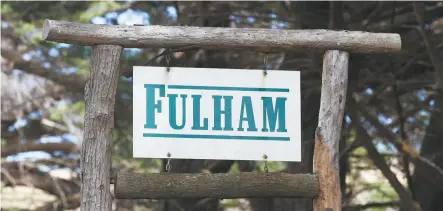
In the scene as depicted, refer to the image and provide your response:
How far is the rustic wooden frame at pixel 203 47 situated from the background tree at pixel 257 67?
253cm

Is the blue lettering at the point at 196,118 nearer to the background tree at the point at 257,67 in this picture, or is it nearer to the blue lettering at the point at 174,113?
the blue lettering at the point at 174,113

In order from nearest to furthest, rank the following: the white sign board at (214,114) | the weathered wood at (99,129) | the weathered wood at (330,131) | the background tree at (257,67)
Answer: the weathered wood at (99,129), the white sign board at (214,114), the weathered wood at (330,131), the background tree at (257,67)

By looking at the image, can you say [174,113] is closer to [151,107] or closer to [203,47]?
[151,107]

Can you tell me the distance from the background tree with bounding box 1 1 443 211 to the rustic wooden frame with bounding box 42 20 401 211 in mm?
2534

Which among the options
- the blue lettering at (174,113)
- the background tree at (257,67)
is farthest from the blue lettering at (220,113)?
the background tree at (257,67)

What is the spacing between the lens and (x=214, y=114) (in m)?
3.48

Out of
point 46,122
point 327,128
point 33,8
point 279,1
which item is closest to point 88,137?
point 327,128

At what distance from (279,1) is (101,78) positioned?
3.37 meters

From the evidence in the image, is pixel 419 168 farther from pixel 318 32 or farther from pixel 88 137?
pixel 88 137

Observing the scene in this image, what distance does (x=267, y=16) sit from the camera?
7027mm

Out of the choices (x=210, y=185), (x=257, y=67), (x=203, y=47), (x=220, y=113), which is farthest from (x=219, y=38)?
(x=257, y=67)

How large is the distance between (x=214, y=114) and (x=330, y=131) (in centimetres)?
58

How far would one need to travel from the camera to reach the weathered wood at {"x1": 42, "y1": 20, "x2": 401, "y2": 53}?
338 centimetres

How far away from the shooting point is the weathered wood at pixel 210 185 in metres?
3.37
